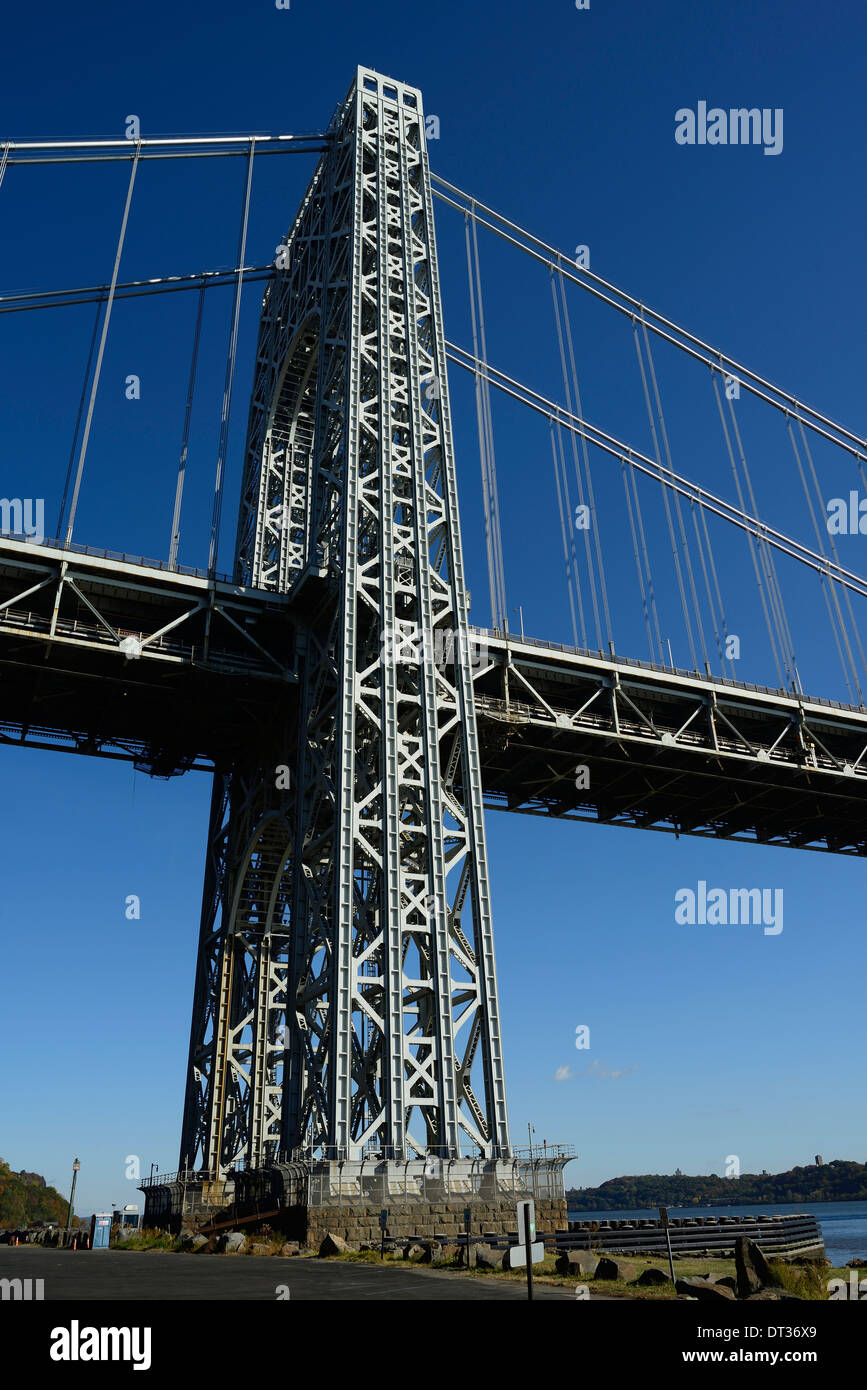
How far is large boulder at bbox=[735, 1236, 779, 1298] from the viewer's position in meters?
11.3

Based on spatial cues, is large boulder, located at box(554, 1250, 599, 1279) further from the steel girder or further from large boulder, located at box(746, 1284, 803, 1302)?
the steel girder

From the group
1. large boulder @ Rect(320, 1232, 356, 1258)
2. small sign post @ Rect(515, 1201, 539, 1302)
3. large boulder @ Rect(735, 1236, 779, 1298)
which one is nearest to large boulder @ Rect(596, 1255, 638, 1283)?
large boulder @ Rect(735, 1236, 779, 1298)

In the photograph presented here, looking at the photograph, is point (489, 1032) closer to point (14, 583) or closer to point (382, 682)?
point (382, 682)

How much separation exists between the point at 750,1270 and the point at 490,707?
26.7 meters

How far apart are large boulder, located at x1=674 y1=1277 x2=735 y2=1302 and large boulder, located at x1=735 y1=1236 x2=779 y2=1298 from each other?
0.19 metres

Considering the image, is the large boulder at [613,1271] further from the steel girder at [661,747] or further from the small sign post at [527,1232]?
the steel girder at [661,747]

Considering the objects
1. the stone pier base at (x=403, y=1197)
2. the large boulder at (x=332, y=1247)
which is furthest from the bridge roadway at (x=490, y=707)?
the large boulder at (x=332, y=1247)

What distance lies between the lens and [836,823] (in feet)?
176

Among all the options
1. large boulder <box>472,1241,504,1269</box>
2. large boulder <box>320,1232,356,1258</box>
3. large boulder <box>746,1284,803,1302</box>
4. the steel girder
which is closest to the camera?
large boulder <box>746,1284,803,1302</box>

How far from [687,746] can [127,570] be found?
23.1m

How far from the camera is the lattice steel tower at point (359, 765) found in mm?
26125

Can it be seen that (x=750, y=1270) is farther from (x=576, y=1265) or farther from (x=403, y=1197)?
(x=403, y=1197)

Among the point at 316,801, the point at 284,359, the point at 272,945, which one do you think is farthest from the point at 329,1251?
the point at 284,359

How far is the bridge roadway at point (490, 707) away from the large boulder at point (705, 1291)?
2351 centimetres
